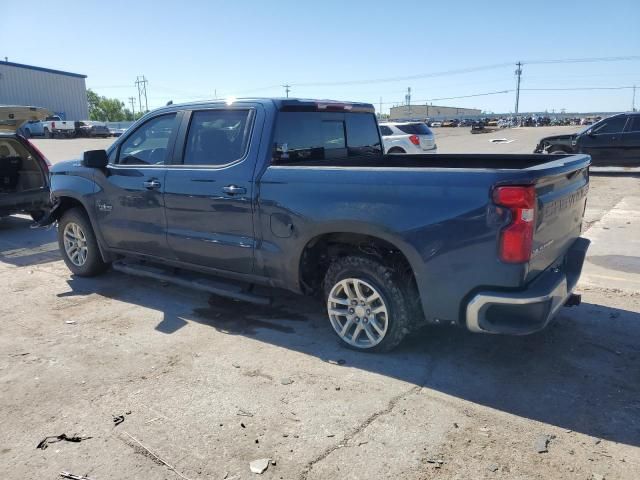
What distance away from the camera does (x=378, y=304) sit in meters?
3.92

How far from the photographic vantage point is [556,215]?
359 centimetres

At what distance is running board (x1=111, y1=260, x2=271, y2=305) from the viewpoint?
457 cm

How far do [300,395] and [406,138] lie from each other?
14061mm

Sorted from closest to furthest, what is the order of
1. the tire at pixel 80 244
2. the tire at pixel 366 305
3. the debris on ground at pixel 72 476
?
1. the debris on ground at pixel 72 476
2. the tire at pixel 366 305
3. the tire at pixel 80 244

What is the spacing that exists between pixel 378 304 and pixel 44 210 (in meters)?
7.89

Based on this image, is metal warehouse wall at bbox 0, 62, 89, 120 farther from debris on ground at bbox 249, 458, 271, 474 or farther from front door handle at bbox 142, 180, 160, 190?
debris on ground at bbox 249, 458, 271, 474

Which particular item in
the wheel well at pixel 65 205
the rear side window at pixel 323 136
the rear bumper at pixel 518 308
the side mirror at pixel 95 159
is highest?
the rear side window at pixel 323 136

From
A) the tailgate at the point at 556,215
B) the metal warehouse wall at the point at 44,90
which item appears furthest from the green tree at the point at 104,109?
the tailgate at the point at 556,215

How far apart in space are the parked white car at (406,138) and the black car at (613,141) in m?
4.36

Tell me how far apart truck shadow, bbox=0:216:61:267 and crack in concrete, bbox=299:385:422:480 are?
18.9 ft

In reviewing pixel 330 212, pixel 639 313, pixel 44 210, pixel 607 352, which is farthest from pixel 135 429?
pixel 44 210

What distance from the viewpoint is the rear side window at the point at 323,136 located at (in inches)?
175

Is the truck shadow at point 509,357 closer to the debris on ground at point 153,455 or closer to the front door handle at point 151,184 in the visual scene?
the front door handle at point 151,184

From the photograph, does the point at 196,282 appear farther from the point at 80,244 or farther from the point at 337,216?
the point at 80,244
